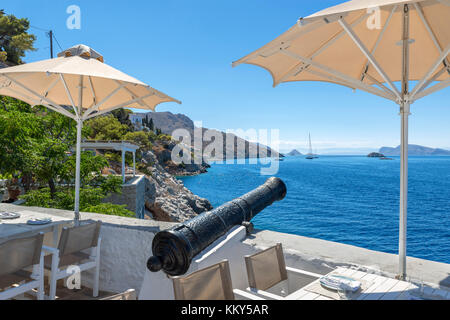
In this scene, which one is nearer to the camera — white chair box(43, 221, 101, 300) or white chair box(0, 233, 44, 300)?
white chair box(0, 233, 44, 300)

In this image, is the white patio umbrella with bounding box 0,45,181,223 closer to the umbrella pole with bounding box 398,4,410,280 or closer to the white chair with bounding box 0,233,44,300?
the white chair with bounding box 0,233,44,300

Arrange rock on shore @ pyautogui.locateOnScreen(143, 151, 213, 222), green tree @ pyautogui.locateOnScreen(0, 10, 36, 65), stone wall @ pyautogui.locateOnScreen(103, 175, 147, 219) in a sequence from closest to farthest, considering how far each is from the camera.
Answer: stone wall @ pyautogui.locateOnScreen(103, 175, 147, 219) → rock on shore @ pyautogui.locateOnScreen(143, 151, 213, 222) → green tree @ pyautogui.locateOnScreen(0, 10, 36, 65)

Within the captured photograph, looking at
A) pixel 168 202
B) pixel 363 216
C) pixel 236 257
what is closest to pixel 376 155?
pixel 363 216

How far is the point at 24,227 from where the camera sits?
3.57 metres

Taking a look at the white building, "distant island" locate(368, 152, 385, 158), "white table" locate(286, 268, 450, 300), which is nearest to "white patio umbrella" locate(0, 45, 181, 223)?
"white table" locate(286, 268, 450, 300)

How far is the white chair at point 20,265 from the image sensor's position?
8.93 ft

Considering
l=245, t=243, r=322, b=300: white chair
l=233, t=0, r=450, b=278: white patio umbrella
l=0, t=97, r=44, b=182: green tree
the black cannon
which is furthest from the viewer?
l=0, t=97, r=44, b=182: green tree

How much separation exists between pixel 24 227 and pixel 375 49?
13.9 ft

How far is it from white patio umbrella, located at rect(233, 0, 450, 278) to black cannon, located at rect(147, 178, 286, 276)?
4.59ft

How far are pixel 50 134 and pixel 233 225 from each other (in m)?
8.98

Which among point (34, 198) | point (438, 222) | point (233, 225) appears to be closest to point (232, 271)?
point (233, 225)

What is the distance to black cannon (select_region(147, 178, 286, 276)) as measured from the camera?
2.50 metres

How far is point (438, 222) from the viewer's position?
32219 millimetres

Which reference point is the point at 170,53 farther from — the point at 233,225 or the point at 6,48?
the point at 233,225
